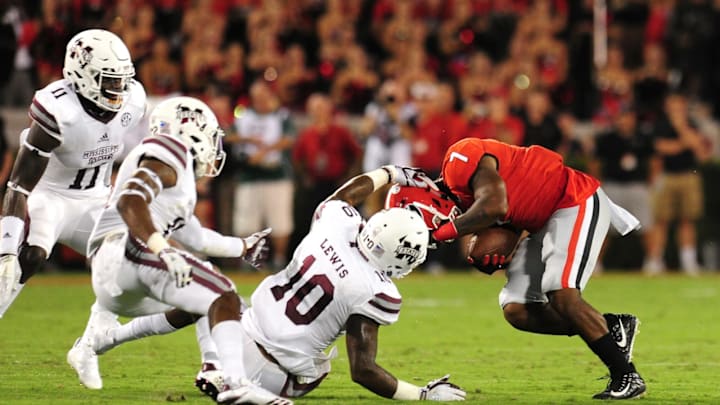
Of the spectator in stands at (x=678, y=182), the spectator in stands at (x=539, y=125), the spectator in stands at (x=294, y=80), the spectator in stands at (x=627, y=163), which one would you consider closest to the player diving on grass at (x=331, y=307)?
the spectator in stands at (x=539, y=125)

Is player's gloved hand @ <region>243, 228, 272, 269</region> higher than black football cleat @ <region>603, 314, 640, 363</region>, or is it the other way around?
player's gloved hand @ <region>243, 228, 272, 269</region>

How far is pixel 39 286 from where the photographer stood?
1294 centimetres

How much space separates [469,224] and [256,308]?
3.74 ft

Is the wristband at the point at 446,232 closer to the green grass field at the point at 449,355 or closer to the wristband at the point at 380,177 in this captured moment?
the wristband at the point at 380,177

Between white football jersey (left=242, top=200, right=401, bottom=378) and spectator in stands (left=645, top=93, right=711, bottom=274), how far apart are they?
908 cm

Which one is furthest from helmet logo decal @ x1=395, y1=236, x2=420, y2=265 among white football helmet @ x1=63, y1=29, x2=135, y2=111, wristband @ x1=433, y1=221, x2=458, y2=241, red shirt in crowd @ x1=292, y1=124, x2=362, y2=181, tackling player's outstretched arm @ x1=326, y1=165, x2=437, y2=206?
red shirt in crowd @ x1=292, y1=124, x2=362, y2=181

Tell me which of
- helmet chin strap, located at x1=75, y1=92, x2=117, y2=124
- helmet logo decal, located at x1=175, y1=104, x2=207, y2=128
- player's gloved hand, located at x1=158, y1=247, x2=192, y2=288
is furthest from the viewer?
helmet chin strap, located at x1=75, y1=92, x2=117, y2=124

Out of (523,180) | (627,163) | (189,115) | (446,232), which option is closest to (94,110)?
(189,115)

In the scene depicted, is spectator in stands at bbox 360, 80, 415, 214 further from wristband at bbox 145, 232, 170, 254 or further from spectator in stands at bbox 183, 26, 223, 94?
wristband at bbox 145, 232, 170, 254

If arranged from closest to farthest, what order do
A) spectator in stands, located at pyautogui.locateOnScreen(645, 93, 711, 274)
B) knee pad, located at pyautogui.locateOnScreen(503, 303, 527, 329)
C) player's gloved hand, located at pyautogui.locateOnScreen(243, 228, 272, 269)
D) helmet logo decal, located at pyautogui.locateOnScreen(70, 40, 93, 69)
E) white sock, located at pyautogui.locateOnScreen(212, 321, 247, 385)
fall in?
white sock, located at pyautogui.locateOnScreen(212, 321, 247, 385), player's gloved hand, located at pyautogui.locateOnScreen(243, 228, 272, 269), knee pad, located at pyautogui.locateOnScreen(503, 303, 527, 329), helmet logo decal, located at pyautogui.locateOnScreen(70, 40, 93, 69), spectator in stands, located at pyautogui.locateOnScreen(645, 93, 711, 274)

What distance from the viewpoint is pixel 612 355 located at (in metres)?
6.59

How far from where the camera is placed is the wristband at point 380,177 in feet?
22.1

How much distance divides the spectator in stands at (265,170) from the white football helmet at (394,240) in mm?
7863

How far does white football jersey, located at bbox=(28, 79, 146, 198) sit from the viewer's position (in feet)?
23.6
